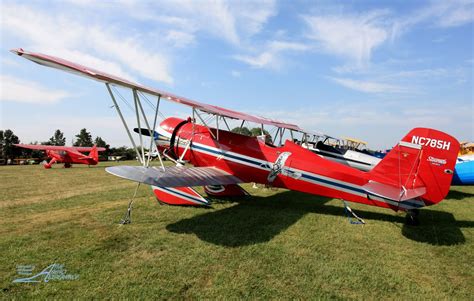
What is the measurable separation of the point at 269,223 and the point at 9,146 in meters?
59.6

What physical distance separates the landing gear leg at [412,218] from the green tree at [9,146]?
184 ft

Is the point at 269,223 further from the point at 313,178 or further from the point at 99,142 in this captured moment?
the point at 99,142


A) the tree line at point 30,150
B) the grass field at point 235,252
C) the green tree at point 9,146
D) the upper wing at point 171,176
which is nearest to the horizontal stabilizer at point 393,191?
the grass field at point 235,252

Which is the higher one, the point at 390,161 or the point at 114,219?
the point at 390,161

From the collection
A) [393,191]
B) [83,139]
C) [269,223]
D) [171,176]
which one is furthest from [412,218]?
[83,139]

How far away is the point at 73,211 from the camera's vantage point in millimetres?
6152

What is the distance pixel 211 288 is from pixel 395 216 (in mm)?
5154

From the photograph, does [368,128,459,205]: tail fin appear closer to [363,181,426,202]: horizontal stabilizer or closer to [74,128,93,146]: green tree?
[363,181,426,202]: horizontal stabilizer

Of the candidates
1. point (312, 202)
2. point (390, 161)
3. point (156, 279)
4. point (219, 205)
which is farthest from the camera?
point (312, 202)

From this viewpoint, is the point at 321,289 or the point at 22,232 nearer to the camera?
the point at 321,289

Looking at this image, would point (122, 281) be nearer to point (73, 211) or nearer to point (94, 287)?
point (94, 287)

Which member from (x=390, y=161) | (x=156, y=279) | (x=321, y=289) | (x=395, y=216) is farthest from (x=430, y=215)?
(x=156, y=279)

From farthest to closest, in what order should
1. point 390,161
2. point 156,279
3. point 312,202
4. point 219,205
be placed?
1. point 312,202
2. point 219,205
3. point 390,161
4. point 156,279

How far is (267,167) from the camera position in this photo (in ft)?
21.9
